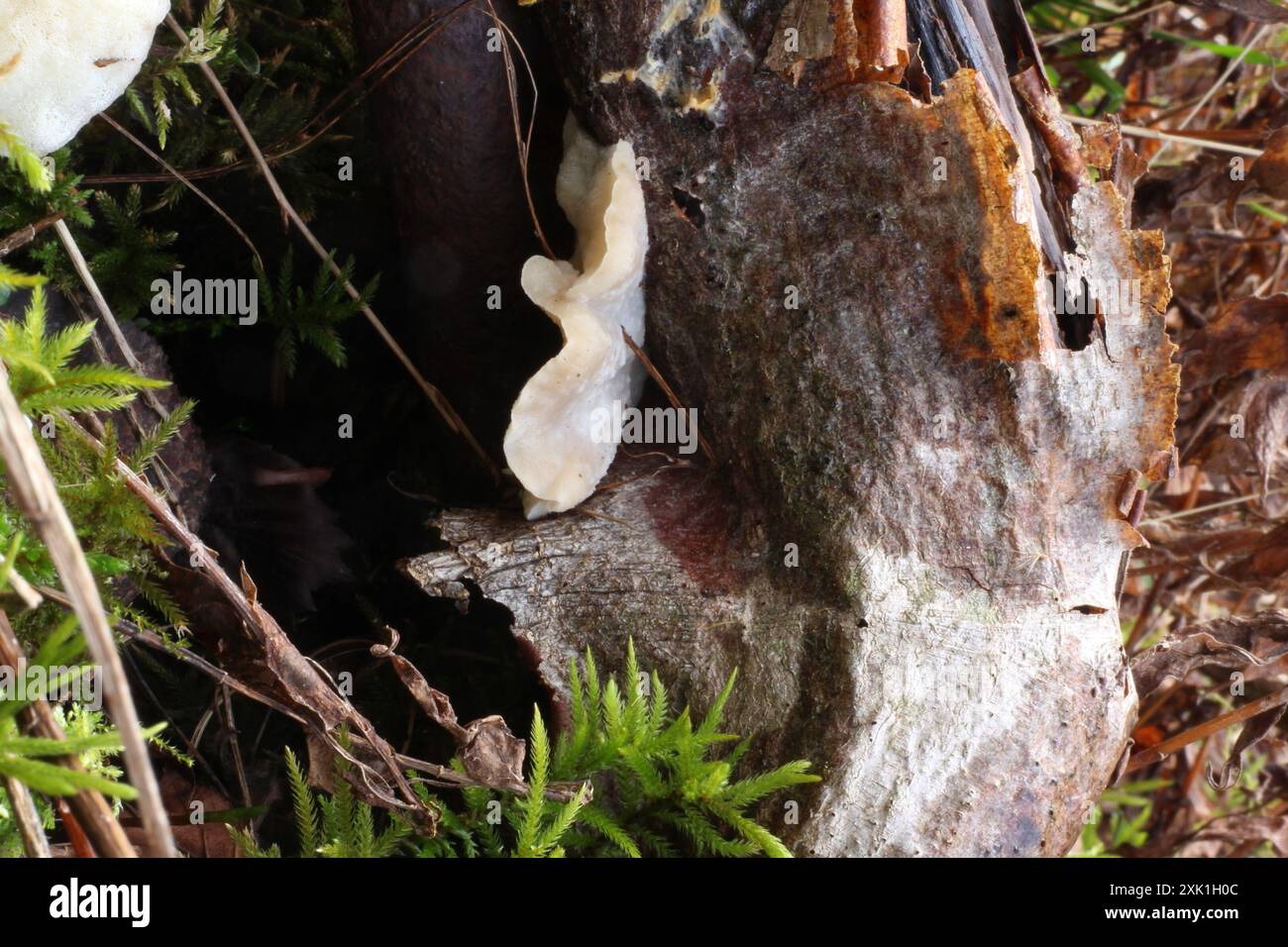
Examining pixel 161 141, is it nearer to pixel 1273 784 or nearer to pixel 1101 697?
pixel 1101 697

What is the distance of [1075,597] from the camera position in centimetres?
222

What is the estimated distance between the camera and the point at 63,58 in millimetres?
1844

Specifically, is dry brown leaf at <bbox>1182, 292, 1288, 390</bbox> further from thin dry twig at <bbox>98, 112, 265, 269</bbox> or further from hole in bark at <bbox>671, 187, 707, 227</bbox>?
thin dry twig at <bbox>98, 112, 265, 269</bbox>

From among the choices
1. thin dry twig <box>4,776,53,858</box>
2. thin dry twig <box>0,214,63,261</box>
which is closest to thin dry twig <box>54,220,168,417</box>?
thin dry twig <box>0,214,63,261</box>

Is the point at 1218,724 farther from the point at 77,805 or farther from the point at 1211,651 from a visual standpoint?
the point at 77,805

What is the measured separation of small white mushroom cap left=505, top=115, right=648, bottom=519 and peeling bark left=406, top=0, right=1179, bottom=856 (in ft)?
0.28

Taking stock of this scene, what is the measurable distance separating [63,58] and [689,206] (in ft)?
4.28

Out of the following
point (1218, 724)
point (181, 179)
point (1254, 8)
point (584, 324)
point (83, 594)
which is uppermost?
point (1254, 8)

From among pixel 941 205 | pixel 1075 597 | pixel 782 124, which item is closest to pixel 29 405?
pixel 782 124

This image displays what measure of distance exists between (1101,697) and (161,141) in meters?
2.50

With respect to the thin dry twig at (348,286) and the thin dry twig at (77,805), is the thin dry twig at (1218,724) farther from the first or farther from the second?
the thin dry twig at (77,805)

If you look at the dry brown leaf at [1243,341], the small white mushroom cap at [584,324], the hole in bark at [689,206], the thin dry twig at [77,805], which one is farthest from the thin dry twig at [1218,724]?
the thin dry twig at [77,805]

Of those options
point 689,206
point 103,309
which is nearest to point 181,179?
point 103,309
